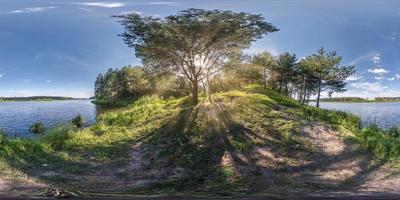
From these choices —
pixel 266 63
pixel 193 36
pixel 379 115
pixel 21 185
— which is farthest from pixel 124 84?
pixel 21 185

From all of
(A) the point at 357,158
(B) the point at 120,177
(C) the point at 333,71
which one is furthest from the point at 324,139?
(C) the point at 333,71

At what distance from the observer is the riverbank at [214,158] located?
12039 millimetres

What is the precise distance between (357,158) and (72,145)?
1270 centimetres

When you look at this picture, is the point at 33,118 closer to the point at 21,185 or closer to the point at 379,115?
the point at 379,115

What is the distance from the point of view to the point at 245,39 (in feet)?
106

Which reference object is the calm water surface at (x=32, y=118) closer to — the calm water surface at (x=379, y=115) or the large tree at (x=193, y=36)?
the large tree at (x=193, y=36)

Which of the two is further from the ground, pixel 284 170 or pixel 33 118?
pixel 284 170

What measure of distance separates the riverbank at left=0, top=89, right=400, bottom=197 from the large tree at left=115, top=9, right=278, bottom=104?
760cm

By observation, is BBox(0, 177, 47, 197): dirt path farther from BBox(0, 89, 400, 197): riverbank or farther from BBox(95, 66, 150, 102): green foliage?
BBox(95, 66, 150, 102): green foliage

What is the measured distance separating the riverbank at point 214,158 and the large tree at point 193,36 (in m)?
7.60

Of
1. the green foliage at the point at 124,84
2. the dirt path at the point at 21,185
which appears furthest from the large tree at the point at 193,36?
the green foliage at the point at 124,84

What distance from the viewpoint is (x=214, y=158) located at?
53.6 feet

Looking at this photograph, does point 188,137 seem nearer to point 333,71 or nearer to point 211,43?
point 211,43

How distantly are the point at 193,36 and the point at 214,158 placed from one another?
52.4ft
